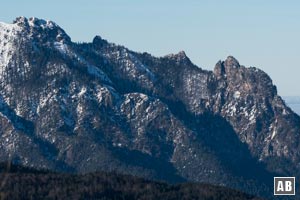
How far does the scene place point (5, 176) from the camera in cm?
3919

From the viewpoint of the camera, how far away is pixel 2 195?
126ft

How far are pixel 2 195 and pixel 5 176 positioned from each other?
0.99 metres
